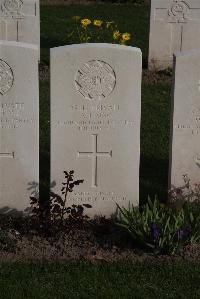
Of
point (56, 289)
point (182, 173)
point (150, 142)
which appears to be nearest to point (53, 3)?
point (150, 142)

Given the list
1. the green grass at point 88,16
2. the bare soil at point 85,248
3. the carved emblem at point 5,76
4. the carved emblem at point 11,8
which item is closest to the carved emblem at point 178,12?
the green grass at point 88,16

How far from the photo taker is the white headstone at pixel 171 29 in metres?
11.9

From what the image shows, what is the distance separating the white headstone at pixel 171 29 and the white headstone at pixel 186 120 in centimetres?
581

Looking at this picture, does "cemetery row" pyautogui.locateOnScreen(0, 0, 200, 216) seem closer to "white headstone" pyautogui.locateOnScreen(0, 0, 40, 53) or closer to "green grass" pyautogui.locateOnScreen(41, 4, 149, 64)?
"white headstone" pyautogui.locateOnScreen(0, 0, 40, 53)

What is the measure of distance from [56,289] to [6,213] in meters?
1.39

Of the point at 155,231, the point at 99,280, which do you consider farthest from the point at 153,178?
the point at 99,280

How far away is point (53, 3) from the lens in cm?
1886

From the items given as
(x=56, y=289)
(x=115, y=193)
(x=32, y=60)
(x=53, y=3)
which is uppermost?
(x=53, y=3)

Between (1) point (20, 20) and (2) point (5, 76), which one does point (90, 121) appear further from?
(1) point (20, 20)

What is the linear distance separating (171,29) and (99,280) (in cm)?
744

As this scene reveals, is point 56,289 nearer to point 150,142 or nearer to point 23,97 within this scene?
point 23,97

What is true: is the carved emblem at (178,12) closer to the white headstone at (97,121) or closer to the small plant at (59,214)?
the white headstone at (97,121)

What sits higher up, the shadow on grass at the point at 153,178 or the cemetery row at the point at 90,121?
the cemetery row at the point at 90,121

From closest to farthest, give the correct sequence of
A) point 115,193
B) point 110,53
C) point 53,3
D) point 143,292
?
point 143,292
point 110,53
point 115,193
point 53,3
